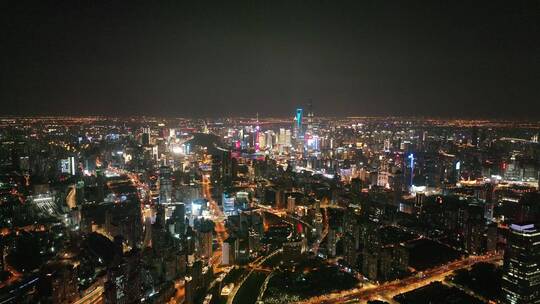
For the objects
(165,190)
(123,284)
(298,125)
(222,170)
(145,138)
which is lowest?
(123,284)

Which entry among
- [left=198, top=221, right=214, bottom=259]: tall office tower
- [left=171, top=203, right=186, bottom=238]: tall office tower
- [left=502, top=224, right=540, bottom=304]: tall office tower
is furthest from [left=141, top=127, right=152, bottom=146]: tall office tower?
[left=502, top=224, right=540, bottom=304]: tall office tower

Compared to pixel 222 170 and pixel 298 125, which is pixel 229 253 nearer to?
pixel 222 170

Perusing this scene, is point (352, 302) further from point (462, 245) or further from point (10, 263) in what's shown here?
point (10, 263)

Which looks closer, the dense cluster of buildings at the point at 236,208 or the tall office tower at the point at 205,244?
the dense cluster of buildings at the point at 236,208

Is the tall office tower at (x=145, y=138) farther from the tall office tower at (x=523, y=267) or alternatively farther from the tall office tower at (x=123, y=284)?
the tall office tower at (x=523, y=267)

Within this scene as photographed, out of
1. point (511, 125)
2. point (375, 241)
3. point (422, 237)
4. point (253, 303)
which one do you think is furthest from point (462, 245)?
point (511, 125)

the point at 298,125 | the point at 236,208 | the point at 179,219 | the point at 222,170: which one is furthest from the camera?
the point at 298,125

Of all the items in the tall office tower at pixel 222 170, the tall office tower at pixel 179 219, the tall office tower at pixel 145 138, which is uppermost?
the tall office tower at pixel 145 138

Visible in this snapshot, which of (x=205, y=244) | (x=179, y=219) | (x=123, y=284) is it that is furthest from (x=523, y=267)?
(x=179, y=219)

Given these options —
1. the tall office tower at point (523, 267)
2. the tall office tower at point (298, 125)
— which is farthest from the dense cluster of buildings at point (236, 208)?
the tall office tower at point (298, 125)
